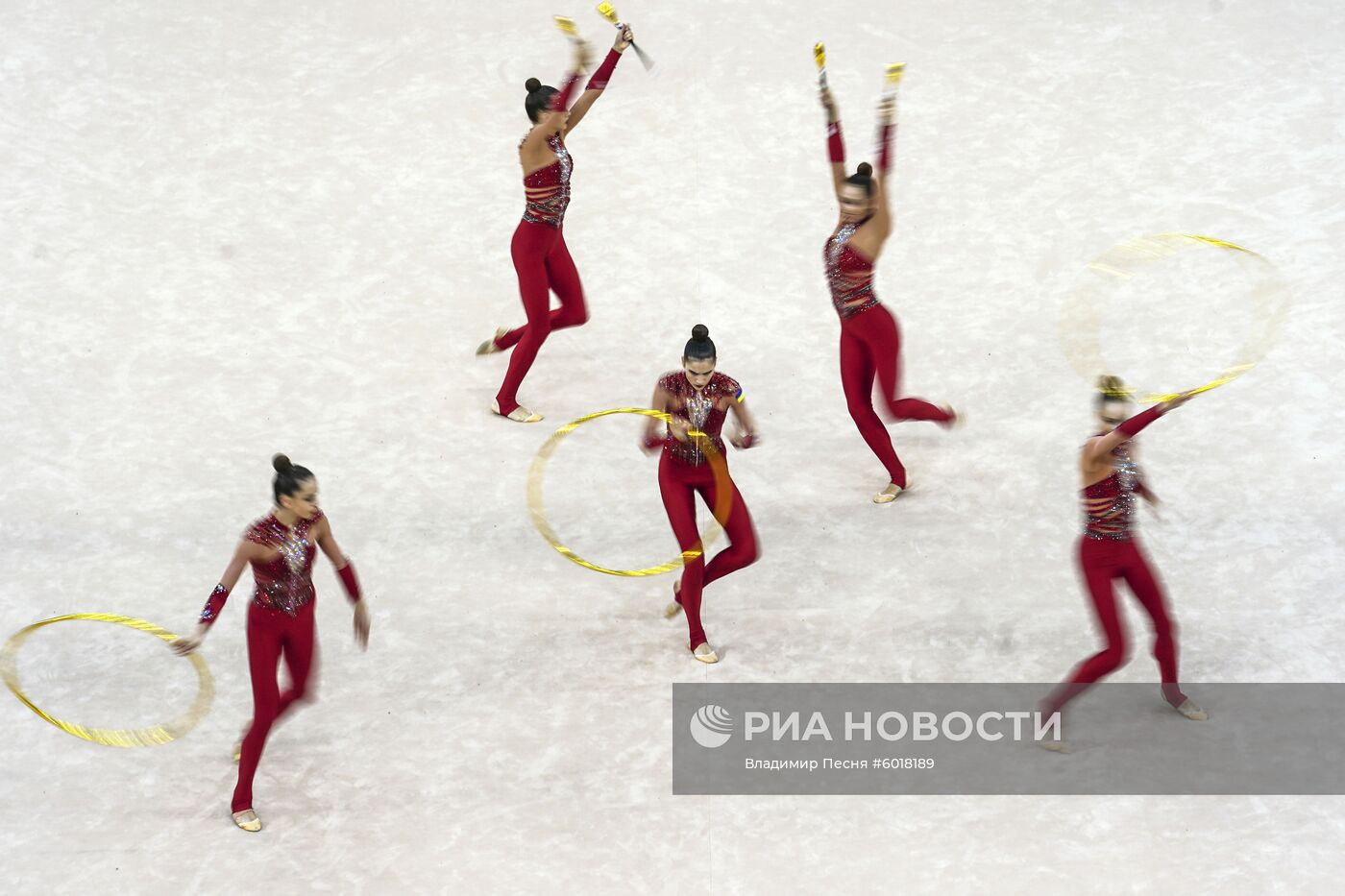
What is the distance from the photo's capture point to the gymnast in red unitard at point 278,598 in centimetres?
663

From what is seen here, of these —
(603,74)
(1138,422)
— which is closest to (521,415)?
(603,74)

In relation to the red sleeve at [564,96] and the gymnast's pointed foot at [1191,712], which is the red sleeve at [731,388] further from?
the gymnast's pointed foot at [1191,712]

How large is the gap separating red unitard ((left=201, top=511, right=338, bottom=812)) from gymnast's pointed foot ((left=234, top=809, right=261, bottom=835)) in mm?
90

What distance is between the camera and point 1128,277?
10.5m

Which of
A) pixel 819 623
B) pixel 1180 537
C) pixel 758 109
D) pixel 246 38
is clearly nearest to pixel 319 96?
pixel 246 38

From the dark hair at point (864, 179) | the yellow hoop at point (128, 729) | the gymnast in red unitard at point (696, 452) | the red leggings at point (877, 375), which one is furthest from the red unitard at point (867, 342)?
the yellow hoop at point (128, 729)

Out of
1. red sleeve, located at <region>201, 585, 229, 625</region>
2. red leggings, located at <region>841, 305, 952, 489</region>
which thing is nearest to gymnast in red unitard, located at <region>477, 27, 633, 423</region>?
red leggings, located at <region>841, 305, 952, 489</region>

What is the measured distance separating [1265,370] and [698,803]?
465 centimetres

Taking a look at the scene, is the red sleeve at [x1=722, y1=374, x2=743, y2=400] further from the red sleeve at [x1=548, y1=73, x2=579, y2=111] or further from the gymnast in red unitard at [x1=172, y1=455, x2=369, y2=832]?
the red sleeve at [x1=548, y1=73, x2=579, y2=111]

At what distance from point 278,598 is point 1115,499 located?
350cm

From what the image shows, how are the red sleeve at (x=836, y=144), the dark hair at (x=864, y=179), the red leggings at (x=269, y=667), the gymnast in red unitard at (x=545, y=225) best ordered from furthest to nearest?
1. the gymnast in red unitard at (x=545, y=225)
2. the red sleeve at (x=836, y=144)
3. the dark hair at (x=864, y=179)
4. the red leggings at (x=269, y=667)

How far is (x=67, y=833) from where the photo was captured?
694 cm

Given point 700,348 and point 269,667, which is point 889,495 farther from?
point 269,667

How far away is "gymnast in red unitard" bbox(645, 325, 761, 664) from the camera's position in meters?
7.49
